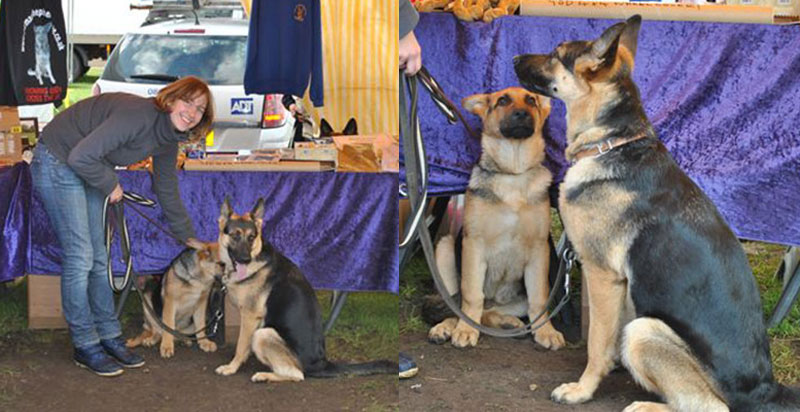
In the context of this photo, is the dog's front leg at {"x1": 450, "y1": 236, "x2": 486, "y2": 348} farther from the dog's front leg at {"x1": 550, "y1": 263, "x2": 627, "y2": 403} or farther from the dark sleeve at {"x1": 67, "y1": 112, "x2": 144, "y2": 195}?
the dark sleeve at {"x1": 67, "y1": 112, "x2": 144, "y2": 195}

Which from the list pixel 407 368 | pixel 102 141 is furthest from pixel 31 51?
pixel 407 368

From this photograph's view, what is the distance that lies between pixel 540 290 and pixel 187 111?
2.01m

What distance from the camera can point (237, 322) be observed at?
4113mm

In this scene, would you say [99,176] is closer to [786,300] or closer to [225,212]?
[225,212]

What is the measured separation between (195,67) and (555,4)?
1801 millimetres

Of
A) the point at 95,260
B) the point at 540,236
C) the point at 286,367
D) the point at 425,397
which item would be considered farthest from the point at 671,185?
the point at 95,260

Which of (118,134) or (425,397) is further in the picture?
(425,397)

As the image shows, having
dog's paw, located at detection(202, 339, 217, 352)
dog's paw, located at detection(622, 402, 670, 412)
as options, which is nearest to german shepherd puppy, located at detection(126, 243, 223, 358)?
dog's paw, located at detection(202, 339, 217, 352)

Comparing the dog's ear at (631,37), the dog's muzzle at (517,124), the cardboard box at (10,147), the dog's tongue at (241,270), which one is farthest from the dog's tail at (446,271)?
the cardboard box at (10,147)

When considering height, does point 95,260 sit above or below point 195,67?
below

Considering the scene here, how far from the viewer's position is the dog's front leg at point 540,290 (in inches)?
179

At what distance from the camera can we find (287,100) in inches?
174

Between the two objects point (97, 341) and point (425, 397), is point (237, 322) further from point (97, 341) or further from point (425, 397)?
point (425, 397)

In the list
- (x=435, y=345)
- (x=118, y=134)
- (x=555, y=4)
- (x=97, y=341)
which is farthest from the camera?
(x=435, y=345)
